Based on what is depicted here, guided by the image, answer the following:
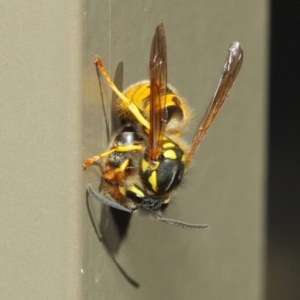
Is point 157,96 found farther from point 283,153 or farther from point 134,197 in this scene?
point 283,153

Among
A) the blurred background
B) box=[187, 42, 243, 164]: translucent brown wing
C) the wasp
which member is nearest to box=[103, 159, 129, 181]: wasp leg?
the wasp

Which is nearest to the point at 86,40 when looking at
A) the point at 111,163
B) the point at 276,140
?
the point at 111,163

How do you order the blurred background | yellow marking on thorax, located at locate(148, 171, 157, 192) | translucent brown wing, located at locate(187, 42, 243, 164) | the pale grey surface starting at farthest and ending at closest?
1. the blurred background
2. translucent brown wing, located at locate(187, 42, 243, 164)
3. yellow marking on thorax, located at locate(148, 171, 157, 192)
4. the pale grey surface

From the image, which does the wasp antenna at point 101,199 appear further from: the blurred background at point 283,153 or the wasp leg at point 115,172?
the blurred background at point 283,153

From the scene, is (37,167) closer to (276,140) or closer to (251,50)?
(251,50)

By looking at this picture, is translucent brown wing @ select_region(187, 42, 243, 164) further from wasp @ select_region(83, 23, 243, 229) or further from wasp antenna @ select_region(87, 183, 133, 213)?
wasp antenna @ select_region(87, 183, 133, 213)

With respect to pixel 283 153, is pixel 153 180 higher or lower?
lower

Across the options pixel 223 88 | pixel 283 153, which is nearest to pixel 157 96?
pixel 223 88

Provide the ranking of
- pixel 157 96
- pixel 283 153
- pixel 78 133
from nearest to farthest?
pixel 78 133
pixel 157 96
pixel 283 153
